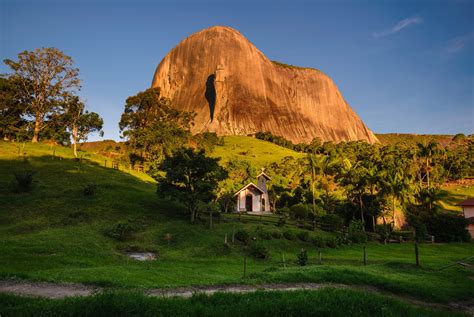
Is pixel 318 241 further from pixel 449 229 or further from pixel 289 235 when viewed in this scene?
pixel 449 229

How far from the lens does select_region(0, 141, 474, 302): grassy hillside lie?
1630 cm

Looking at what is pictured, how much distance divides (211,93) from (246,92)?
53.2ft

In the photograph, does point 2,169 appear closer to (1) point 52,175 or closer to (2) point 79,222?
(1) point 52,175

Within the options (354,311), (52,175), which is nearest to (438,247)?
(354,311)

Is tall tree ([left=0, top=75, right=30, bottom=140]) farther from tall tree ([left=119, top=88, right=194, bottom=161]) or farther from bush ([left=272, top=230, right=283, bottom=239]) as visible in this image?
bush ([left=272, top=230, right=283, bottom=239])

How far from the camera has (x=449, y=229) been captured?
159ft

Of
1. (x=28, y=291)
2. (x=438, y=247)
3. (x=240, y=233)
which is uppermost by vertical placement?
(x=28, y=291)

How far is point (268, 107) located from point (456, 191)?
274 ft

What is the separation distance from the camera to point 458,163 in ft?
316

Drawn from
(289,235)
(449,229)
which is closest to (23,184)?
(289,235)

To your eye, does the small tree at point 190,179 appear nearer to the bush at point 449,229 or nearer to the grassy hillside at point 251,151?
the bush at point 449,229

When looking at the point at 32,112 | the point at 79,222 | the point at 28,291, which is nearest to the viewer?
the point at 28,291

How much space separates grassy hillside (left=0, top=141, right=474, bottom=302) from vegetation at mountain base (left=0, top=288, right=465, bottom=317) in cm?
453

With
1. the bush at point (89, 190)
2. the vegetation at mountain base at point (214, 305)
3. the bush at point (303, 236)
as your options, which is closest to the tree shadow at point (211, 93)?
→ the bush at point (89, 190)
